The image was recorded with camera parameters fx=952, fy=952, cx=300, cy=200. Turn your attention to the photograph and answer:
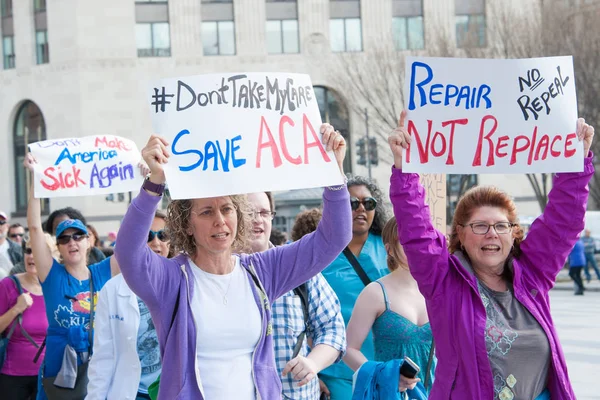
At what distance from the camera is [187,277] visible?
12.3 ft

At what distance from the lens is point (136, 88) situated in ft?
139

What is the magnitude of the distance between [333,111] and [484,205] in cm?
3854

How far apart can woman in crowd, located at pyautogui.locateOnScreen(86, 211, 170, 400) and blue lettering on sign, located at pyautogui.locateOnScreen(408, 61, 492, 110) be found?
2244mm

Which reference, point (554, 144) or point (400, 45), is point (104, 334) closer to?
point (554, 144)

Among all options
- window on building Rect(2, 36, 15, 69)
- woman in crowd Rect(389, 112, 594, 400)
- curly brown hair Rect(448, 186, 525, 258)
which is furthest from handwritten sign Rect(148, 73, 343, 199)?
window on building Rect(2, 36, 15, 69)

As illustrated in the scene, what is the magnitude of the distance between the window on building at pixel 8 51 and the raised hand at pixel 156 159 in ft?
143

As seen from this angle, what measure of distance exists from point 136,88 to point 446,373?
39.8 meters

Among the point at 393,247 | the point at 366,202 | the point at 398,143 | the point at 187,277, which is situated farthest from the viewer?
the point at 366,202

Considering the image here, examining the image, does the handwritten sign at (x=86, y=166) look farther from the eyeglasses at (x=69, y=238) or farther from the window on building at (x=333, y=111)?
the window on building at (x=333, y=111)

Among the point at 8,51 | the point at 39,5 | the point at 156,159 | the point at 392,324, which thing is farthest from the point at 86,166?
the point at 8,51

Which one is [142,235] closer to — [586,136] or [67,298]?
[586,136]

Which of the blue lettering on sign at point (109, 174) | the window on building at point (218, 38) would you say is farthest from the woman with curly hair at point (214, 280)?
the window on building at point (218, 38)

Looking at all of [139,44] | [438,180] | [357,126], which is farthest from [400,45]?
[438,180]

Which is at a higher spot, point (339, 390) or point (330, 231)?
point (330, 231)
